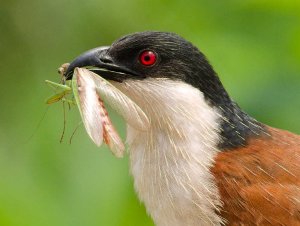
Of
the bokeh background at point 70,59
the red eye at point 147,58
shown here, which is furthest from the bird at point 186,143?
the bokeh background at point 70,59

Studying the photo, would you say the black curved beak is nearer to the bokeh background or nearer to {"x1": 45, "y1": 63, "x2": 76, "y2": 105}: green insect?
{"x1": 45, "y1": 63, "x2": 76, "y2": 105}: green insect

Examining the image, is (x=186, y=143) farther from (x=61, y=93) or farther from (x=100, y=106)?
(x=61, y=93)

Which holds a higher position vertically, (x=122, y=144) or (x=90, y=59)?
(x=90, y=59)

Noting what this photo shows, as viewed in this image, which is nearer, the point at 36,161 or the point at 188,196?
the point at 188,196

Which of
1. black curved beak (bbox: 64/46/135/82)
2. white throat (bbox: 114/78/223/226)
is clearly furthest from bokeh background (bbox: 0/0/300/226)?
black curved beak (bbox: 64/46/135/82)

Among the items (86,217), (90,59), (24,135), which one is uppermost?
(90,59)

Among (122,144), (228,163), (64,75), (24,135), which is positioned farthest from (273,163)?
(24,135)

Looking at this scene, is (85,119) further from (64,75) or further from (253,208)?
(253,208)
